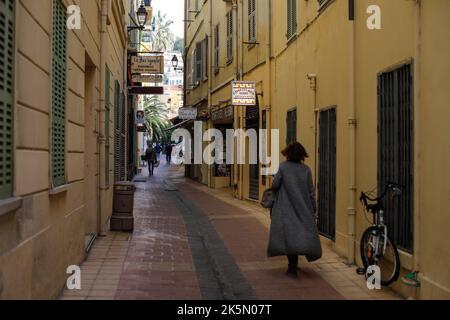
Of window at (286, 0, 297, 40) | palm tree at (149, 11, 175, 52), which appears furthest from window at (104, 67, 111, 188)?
palm tree at (149, 11, 175, 52)

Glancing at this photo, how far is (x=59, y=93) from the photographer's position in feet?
19.0

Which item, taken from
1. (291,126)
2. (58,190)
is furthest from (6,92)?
(291,126)

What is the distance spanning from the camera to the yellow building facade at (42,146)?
3.97 m

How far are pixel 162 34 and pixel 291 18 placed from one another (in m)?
67.7

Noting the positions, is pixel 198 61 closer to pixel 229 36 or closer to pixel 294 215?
pixel 229 36

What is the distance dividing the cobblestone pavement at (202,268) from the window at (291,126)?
72.4 inches

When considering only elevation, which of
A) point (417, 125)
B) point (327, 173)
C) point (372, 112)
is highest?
point (372, 112)

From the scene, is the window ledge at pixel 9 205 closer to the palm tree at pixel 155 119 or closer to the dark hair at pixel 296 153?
the dark hair at pixel 296 153

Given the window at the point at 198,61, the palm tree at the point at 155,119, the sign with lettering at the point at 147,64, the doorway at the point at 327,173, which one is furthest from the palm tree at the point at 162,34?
the doorway at the point at 327,173

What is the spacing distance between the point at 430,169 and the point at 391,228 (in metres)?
1.32
